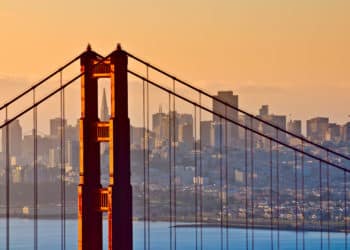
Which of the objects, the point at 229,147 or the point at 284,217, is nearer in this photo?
the point at 284,217

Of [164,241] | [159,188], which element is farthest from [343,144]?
[164,241]

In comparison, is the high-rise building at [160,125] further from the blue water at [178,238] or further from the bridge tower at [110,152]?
the bridge tower at [110,152]

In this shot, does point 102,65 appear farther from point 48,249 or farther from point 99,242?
point 48,249

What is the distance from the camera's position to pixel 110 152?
3059 cm

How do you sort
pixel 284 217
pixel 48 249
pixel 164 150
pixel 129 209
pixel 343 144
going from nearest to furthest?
pixel 129 209
pixel 48 249
pixel 284 217
pixel 164 150
pixel 343 144

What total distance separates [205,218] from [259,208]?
17.7 feet

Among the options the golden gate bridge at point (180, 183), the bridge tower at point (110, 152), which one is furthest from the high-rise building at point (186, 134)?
the bridge tower at point (110, 152)

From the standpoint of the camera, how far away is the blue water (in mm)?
83000

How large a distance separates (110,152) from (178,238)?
5836 centimetres

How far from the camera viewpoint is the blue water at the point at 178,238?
8300cm

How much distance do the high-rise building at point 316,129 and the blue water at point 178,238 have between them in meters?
28.1

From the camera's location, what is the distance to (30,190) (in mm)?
111000

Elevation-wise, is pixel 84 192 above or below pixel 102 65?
below

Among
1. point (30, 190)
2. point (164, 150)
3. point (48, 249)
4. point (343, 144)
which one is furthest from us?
point (343, 144)
